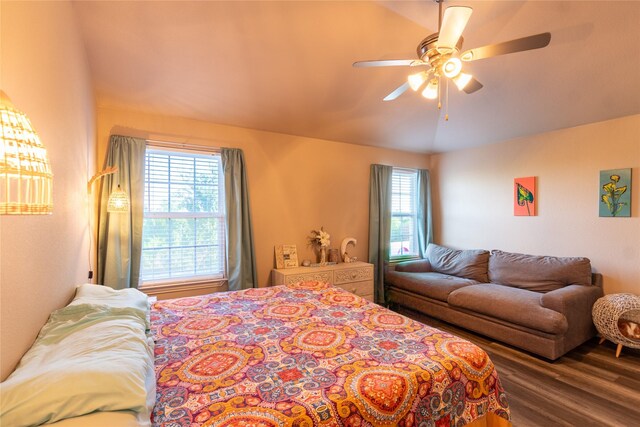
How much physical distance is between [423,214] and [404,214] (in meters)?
0.32

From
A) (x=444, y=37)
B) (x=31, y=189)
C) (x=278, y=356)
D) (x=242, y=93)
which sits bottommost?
(x=278, y=356)

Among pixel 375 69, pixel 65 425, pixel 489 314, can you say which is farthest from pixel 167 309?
pixel 489 314

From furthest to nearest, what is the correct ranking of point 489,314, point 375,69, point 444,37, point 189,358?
point 489,314 → point 375,69 → point 444,37 → point 189,358

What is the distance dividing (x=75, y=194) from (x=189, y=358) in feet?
4.64

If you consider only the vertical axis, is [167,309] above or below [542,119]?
below

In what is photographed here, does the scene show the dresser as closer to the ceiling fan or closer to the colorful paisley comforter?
the colorful paisley comforter

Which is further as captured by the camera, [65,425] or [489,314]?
[489,314]

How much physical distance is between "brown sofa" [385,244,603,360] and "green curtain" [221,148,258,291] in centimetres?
219

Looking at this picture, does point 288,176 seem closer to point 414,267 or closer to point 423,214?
point 414,267

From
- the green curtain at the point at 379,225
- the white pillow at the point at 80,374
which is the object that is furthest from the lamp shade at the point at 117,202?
the green curtain at the point at 379,225

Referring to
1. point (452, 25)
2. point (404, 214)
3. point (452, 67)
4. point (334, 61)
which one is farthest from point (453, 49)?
point (404, 214)

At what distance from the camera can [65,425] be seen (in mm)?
833

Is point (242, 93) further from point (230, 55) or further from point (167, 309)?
point (167, 309)

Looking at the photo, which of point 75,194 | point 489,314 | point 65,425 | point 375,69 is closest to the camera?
point 65,425
